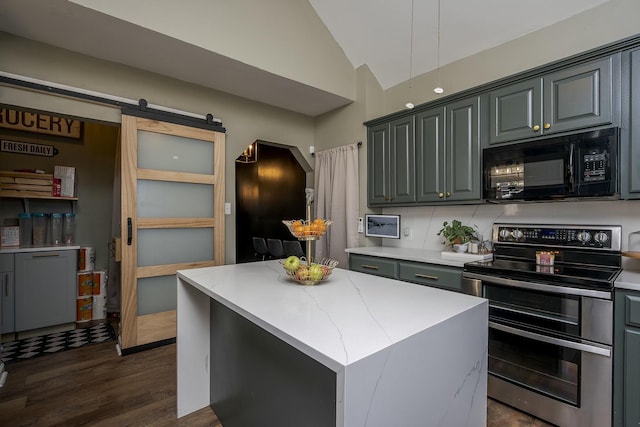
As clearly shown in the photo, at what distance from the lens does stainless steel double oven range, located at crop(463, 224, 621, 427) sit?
1.64 meters

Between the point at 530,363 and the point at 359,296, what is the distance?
4.41ft

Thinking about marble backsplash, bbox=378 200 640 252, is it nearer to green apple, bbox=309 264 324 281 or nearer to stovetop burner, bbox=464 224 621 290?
stovetop burner, bbox=464 224 621 290

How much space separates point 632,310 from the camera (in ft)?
5.08

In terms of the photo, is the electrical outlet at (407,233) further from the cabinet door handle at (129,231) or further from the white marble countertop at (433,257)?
the cabinet door handle at (129,231)

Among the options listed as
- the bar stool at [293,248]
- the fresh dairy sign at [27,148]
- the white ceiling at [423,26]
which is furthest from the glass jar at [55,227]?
the white ceiling at [423,26]

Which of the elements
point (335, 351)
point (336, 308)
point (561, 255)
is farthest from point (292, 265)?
point (561, 255)

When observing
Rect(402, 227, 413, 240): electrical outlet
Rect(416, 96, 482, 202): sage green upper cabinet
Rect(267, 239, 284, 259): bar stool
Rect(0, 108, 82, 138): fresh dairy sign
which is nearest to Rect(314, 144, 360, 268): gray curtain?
Rect(402, 227, 413, 240): electrical outlet

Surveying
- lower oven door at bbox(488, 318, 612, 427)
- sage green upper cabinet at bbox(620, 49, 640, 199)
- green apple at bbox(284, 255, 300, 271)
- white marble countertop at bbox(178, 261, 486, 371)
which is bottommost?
lower oven door at bbox(488, 318, 612, 427)

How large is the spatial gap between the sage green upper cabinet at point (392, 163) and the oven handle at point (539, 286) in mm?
1039

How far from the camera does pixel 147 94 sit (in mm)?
2875

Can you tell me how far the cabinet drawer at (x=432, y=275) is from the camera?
2.33m

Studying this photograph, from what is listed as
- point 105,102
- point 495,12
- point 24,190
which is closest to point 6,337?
point 24,190

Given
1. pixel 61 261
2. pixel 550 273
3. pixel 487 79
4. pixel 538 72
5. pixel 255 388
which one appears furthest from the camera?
pixel 61 261

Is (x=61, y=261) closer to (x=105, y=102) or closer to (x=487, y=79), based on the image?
(x=105, y=102)
